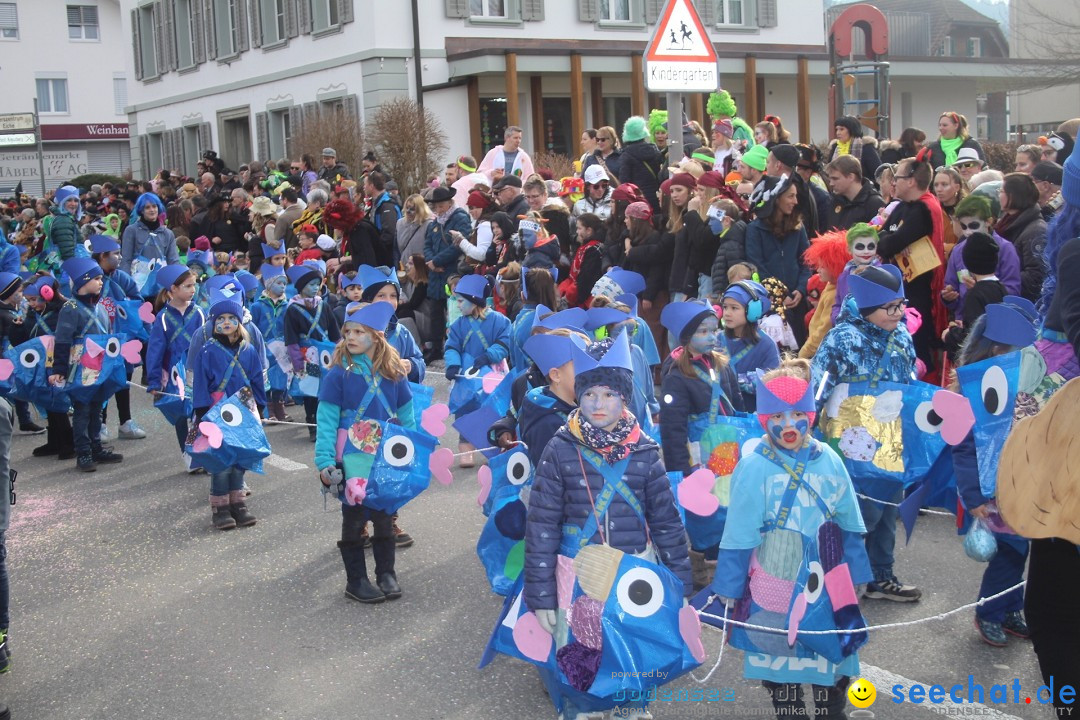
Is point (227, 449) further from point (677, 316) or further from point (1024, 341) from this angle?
point (1024, 341)

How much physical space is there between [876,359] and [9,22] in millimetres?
56357

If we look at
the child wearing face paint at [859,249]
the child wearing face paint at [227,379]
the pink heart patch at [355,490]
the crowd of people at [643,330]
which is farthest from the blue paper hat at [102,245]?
the child wearing face paint at [859,249]

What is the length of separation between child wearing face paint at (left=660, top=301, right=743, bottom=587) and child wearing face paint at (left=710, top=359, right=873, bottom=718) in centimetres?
151

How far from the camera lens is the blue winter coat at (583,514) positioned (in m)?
4.40

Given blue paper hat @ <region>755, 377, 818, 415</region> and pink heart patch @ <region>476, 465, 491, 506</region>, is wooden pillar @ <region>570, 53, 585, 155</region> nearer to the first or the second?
pink heart patch @ <region>476, 465, 491, 506</region>

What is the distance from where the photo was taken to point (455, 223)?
1377cm

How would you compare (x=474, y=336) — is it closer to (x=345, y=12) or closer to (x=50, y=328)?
(x=50, y=328)

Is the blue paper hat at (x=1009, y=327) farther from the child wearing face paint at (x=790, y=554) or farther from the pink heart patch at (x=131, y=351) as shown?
the pink heart patch at (x=131, y=351)

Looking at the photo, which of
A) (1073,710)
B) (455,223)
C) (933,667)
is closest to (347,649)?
(933,667)

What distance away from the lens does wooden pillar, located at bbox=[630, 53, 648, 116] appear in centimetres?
3025

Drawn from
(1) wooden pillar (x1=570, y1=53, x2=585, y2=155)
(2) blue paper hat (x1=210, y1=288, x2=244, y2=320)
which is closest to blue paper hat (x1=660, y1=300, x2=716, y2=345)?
(2) blue paper hat (x1=210, y1=288, x2=244, y2=320)

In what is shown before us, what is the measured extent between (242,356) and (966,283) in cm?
498

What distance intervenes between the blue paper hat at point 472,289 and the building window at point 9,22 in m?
52.2

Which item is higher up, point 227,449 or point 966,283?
point 966,283
